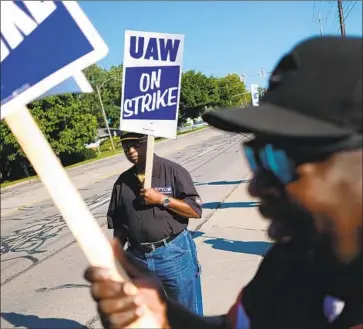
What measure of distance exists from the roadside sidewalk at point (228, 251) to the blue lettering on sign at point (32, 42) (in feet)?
9.66

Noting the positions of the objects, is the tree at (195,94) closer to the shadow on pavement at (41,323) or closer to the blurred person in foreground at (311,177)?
the shadow on pavement at (41,323)

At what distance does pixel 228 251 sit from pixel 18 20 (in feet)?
17.4

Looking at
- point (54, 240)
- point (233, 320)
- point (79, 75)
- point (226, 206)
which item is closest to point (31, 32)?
point (79, 75)

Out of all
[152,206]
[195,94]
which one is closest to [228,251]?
[152,206]

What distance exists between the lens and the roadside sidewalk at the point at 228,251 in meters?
4.68

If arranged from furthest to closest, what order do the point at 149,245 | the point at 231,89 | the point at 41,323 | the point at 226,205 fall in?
the point at 231,89 → the point at 226,205 → the point at 41,323 → the point at 149,245

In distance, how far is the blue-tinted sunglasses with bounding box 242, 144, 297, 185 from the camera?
100cm

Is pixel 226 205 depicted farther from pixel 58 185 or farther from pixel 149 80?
pixel 58 185

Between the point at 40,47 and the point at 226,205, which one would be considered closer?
the point at 40,47

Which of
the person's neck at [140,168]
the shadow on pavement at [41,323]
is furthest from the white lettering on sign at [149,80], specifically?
the shadow on pavement at [41,323]

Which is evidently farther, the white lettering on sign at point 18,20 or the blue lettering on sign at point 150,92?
the blue lettering on sign at point 150,92

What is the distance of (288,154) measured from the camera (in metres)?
1.00

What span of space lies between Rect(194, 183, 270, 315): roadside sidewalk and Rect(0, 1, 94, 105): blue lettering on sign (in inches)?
116

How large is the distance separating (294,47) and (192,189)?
249cm
